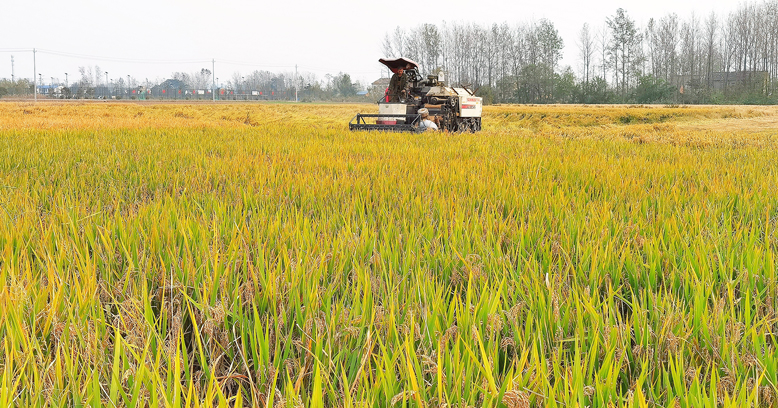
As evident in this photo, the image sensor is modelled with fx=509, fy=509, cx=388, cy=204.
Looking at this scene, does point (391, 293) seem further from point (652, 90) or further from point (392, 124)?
point (652, 90)

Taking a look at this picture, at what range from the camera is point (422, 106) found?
1355cm

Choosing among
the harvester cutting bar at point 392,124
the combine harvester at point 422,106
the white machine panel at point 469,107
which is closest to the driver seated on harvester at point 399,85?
the combine harvester at point 422,106

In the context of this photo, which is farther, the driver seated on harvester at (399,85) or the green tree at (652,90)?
the green tree at (652,90)

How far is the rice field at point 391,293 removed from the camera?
111cm

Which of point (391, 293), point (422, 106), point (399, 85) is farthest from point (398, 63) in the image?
point (391, 293)

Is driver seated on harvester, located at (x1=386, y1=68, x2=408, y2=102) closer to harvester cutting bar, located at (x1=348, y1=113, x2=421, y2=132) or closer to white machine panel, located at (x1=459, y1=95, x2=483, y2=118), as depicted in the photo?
harvester cutting bar, located at (x1=348, y1=113, x2=421, y2=132)

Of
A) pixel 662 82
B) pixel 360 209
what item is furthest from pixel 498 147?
pixel 662 82

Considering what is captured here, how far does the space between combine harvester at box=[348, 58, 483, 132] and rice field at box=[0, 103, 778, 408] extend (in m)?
8.57

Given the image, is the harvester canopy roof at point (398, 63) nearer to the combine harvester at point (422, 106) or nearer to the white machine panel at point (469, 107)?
the combine harvester at point (422, 106)

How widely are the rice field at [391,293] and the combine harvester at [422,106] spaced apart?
338 inches

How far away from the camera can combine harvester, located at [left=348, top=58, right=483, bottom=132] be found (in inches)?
514

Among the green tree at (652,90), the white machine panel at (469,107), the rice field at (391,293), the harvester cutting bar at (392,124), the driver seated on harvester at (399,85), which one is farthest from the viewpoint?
the green tree at (652,90)

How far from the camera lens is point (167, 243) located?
2.21 meters

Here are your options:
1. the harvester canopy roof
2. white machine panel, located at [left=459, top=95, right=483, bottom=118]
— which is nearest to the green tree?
white machine panel, located at [left=459, top=95, right=483, bottom=118]
